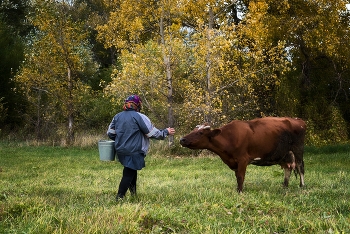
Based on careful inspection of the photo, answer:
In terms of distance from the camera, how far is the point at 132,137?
7.89 metres

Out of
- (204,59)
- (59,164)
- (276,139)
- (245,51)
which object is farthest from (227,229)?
(245,51)

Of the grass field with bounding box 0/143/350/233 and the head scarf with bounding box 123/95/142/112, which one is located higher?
the head scarf with bounding box 123/95/142/112

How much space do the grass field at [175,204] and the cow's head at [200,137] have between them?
2.84ft

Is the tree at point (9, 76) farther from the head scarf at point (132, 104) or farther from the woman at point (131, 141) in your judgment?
the woman at point (131, 141)

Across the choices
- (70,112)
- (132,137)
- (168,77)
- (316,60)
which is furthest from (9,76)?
(132,137)

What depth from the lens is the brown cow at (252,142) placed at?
8992 millimetres

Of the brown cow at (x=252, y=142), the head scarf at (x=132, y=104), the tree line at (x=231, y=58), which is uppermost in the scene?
the tree line at (x=231, y=58)

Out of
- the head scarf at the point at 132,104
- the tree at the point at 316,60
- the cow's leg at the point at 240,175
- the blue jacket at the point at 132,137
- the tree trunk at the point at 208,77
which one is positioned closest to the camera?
the blue jacket at the point at 132,137

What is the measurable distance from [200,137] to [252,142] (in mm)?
1128

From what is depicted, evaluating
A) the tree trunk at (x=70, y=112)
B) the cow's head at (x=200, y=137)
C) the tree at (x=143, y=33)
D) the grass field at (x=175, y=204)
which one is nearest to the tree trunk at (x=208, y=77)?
the tree at (x=143, y=33)

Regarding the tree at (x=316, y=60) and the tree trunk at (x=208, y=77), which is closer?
the tree trunk at (x=208, y=77)

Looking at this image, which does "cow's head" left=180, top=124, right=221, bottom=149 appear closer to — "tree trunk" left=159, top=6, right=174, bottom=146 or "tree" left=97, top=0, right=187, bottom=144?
"tree" left=97, top=0, right=187, bottom=144

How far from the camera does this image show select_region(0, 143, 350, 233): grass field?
529 centimetres

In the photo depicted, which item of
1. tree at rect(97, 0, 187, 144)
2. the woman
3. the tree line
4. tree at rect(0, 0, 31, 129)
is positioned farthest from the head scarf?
tree at rect(0, 0, 31, 129)
